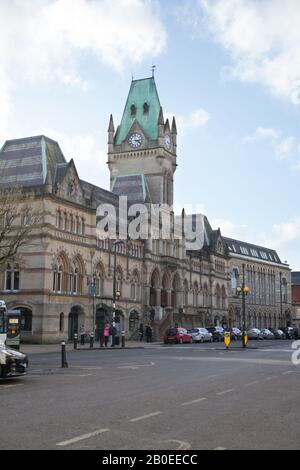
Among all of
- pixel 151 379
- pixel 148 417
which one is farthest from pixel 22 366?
pixel 148 417

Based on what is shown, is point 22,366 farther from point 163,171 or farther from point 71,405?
point 163,171

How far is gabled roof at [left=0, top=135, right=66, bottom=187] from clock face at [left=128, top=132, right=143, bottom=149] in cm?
2563

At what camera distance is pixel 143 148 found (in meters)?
79.0

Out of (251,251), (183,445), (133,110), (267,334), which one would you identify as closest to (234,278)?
(251,251)

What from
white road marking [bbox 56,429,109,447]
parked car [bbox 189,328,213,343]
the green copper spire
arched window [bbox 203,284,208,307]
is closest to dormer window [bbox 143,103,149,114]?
the green copper spire

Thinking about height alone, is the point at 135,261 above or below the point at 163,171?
below

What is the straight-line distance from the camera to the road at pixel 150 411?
8.49 m

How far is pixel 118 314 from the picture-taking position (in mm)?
58531

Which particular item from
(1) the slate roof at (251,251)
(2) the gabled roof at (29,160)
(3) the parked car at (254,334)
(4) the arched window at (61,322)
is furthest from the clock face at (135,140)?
(4) the arched window at (61,322)

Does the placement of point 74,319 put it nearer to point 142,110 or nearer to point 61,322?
point 61,322

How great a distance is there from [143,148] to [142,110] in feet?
18.3

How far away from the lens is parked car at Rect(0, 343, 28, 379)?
1634 centimetres

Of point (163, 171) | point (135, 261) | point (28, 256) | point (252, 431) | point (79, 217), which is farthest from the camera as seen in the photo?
point (163, 171)

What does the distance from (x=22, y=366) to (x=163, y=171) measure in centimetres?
6272
